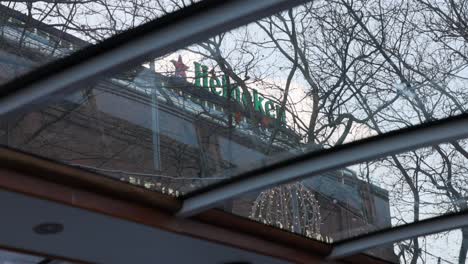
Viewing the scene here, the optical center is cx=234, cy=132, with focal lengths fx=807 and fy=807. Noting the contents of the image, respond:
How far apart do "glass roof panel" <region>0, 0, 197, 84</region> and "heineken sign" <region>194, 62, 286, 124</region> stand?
0.76m

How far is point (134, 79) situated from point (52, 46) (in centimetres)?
80

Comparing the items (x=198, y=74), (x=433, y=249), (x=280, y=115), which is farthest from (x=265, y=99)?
(x=433, y=249)

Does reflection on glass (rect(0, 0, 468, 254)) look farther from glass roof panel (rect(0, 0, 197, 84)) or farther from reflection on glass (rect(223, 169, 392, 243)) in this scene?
reflection on glass (rect(223, 169, 392, 243))

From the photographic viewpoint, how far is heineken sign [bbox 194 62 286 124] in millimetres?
6422

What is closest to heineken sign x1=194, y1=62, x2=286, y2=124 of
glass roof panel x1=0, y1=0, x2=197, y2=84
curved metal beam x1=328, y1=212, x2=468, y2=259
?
glass roof panel x1=0, y1=0, x2=197, y2=84

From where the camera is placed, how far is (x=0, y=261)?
877cm

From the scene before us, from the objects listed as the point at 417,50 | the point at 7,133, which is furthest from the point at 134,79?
the point at 417,50

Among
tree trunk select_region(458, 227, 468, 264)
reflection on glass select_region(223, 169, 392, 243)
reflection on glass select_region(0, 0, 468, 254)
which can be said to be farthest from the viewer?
tree trunk select_region(458, 227, 468, 264)

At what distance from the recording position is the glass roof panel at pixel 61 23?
225 inches

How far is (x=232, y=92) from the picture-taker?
661 cm

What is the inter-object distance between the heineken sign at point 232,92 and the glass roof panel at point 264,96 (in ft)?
0.04

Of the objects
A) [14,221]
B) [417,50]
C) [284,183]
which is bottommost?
[14,221]

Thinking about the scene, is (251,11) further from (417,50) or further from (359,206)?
(359,206)

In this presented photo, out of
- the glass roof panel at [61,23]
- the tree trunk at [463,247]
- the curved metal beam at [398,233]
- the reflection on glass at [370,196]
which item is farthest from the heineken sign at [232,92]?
the tree trunk at [463,247]
